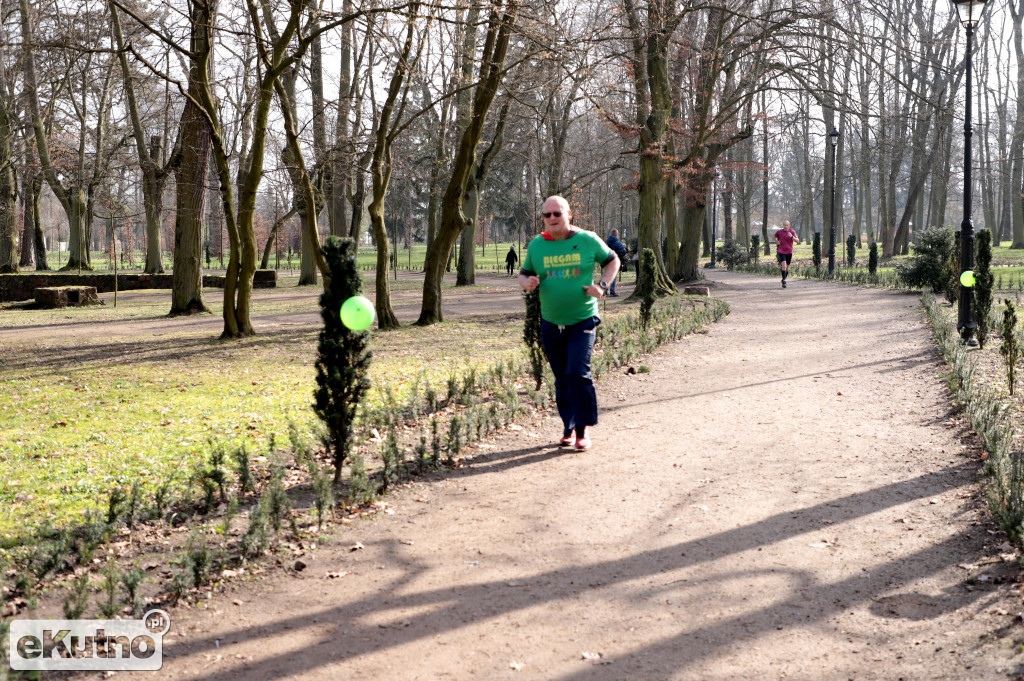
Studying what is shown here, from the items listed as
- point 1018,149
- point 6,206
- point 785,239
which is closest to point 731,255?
point 1018,149

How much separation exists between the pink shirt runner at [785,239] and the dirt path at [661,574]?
19985mm

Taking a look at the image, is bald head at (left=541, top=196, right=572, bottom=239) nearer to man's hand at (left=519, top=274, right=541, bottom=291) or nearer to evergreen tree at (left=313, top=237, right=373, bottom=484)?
man's hand at (left=519, top=274, right=541, bottom=291)

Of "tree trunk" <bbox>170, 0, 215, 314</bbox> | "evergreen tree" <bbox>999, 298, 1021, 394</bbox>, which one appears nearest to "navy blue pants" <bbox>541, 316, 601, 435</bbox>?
"evergreen tree" <bbox>999, 298, 1021, 394</bbox>

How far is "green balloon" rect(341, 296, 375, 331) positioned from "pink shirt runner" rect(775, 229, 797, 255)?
75.9 feet

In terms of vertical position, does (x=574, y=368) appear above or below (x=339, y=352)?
below

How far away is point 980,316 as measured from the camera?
38.3ft

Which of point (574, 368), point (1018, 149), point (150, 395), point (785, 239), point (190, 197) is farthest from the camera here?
point (1018, 149)

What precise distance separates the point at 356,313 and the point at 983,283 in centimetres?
915

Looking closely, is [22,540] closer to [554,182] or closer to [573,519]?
[573,519]

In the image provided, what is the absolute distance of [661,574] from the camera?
4.39m

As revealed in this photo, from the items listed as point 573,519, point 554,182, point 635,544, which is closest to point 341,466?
point 573,519

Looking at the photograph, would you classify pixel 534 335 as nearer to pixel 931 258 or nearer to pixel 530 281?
pixel 530 281

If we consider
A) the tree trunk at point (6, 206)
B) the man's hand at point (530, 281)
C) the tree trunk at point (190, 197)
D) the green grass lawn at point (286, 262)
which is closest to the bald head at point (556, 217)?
the man's hand at point (530, 281)

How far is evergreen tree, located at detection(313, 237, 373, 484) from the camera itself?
562 centimetres
